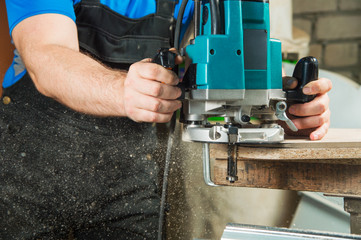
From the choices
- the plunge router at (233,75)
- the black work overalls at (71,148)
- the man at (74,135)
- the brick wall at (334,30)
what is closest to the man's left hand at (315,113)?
the man at (74,135)

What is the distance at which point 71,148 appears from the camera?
57.8 inches

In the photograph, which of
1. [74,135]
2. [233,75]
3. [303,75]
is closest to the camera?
[233,75]

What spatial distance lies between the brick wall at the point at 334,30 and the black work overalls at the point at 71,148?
1.60m

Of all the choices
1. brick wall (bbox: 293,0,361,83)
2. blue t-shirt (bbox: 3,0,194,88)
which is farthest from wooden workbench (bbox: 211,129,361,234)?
brick wall (bbox: 293,0,361,83)

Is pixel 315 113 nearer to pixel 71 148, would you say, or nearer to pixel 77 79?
pixel 77 79

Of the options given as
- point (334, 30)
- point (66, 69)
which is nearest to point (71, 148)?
point (66, 69)

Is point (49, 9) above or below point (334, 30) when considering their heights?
above

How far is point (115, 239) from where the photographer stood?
1653mm

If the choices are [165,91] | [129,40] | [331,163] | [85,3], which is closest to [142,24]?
[129,40]

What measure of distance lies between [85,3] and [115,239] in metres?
1.01

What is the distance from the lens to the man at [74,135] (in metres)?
1.21

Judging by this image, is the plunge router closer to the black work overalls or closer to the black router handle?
the black router handle

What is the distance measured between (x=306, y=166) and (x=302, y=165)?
0.04 ft

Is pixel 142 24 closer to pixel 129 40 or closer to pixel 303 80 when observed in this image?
pixel 129 40
